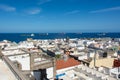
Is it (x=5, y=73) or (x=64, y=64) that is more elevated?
(x=5, y=73)

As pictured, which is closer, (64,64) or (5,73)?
(5,73)

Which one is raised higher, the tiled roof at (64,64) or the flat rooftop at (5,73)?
the flat rooftop at (5,73)

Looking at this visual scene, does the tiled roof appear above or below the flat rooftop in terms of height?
below

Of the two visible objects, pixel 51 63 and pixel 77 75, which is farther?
pixel 51 63

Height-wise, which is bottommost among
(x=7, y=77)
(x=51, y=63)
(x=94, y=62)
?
(x=94, y=62)

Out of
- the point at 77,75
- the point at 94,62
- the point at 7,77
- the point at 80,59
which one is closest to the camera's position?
the point at 7,77

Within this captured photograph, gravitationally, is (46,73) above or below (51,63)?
below

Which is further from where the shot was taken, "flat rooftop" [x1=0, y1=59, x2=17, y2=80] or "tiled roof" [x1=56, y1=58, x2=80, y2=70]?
"tiled roof" [x1=56, y1=58, x2=80, y2=70]

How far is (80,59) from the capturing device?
2730 cm

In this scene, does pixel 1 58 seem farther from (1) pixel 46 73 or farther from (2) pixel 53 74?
(2) pixel 53 74

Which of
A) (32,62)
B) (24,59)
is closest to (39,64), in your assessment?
(32,62)

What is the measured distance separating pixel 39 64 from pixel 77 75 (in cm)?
457

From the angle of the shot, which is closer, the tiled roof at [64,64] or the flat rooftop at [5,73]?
the flat rooftop at [5,73]

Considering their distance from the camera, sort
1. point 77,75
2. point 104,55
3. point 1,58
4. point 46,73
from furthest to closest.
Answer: point 104,55 → point 46,73 → point 77,75 → point 1,58
